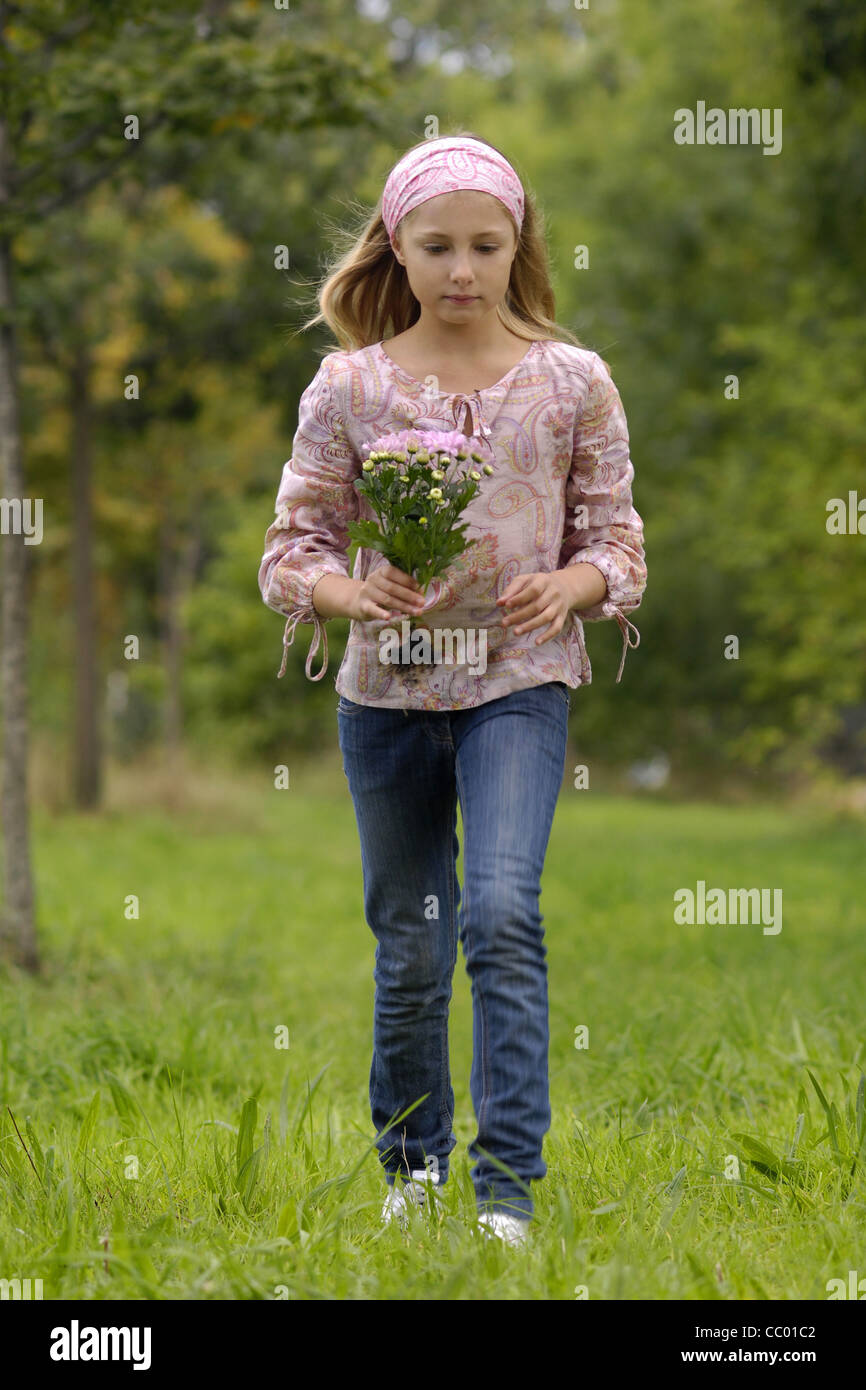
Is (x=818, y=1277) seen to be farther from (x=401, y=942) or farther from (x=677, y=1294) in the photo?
(x=401, y=942)

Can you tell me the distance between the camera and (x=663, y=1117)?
332 cm

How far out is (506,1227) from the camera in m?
2.44

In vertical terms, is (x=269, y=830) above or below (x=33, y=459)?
below

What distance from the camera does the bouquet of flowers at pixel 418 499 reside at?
98.7 inches

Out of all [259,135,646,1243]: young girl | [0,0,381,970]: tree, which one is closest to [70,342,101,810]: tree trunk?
[0,0,381,970]: tree

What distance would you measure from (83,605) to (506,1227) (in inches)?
448

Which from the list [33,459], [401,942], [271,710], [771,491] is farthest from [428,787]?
[271,710]

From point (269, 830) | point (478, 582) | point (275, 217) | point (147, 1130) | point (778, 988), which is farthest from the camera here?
point (269, 830)

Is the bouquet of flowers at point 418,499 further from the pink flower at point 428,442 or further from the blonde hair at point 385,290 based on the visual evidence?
the blonde hair at point 385,290

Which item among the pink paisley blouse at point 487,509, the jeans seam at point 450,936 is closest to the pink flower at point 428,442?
the pink paisley blouse at point 487,509

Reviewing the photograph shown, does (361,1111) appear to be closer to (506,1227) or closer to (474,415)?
(506,1227)

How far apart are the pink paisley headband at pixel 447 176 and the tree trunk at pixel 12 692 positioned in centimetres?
292

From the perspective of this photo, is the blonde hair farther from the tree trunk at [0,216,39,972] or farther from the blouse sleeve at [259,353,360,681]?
the tree trunk at [0,216,39,972]

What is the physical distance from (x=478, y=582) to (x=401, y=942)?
0.69m
